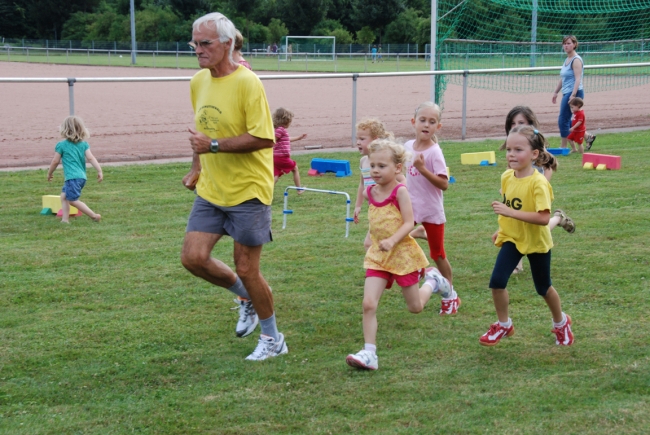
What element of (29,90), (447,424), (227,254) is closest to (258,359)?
(447,424)

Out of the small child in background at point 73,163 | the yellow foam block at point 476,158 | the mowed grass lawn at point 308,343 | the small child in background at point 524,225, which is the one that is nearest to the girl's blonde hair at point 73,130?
the small child in background at point 73,163

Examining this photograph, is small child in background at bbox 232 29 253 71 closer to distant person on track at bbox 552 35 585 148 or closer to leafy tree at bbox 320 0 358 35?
distant person on track at bbox 552 35 585 148

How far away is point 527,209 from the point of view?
16.6 ft

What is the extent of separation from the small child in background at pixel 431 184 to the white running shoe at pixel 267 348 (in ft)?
4.65

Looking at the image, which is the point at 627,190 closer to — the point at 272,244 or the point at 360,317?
the point at 272,244

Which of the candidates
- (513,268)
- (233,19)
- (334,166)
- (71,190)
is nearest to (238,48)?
(513,268)

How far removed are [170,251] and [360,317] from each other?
2.73 meters

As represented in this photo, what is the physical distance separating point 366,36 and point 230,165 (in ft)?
228

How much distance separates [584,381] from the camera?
4.68 metres

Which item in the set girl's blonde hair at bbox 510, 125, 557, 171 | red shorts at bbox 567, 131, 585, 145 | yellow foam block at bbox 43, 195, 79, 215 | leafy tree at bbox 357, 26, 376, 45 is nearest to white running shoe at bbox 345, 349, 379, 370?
girl's blonde hair at bbox 510, 125, 557, 171

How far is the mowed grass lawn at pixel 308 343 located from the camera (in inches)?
169

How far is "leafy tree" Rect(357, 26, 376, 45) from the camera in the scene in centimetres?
7250

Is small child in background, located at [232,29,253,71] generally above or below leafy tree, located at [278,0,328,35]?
below

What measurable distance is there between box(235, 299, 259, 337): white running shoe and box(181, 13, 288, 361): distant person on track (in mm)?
402
